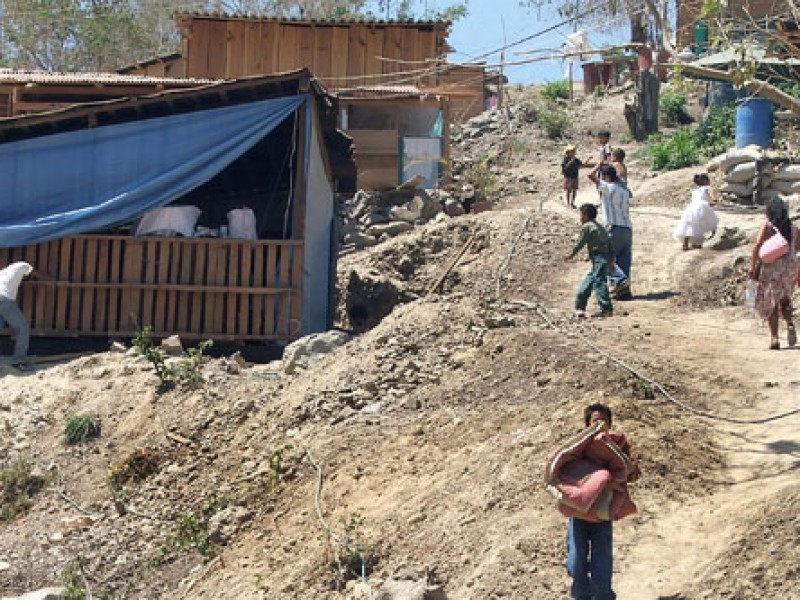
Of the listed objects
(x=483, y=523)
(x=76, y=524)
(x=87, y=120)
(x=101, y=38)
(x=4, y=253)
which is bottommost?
(x=76, y=524)

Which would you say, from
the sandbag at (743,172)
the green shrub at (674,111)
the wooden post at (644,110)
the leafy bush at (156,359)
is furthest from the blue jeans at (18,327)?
the green shrub at (674,111)

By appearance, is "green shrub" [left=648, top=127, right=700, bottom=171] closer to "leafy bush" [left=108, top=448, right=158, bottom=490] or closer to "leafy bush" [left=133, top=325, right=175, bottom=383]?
"leafy bush" [left=133, top=325, right=175, bottom=383]

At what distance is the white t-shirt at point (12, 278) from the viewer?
48.2 feet

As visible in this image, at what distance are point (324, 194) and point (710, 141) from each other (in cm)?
913

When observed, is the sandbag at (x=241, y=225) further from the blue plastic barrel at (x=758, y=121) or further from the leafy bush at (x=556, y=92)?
the leafy bush at (x=556, y=92)

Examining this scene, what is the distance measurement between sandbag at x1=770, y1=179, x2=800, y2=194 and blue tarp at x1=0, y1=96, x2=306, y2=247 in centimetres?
700

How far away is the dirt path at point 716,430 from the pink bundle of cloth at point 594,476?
32.4 inches

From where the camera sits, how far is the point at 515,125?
101 feet

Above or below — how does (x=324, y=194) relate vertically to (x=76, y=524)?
above

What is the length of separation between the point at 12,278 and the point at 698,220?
7872 millimetres

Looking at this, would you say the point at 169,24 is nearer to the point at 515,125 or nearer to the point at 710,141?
the point at 515,125

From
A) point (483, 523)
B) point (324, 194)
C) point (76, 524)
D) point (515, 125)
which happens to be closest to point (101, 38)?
point (515, 125)

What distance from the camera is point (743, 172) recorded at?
62.6ft

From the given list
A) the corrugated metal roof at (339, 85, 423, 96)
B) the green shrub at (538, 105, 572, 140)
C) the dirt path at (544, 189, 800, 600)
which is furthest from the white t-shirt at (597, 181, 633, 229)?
the green shrub at (538, 105, 572, 140)
